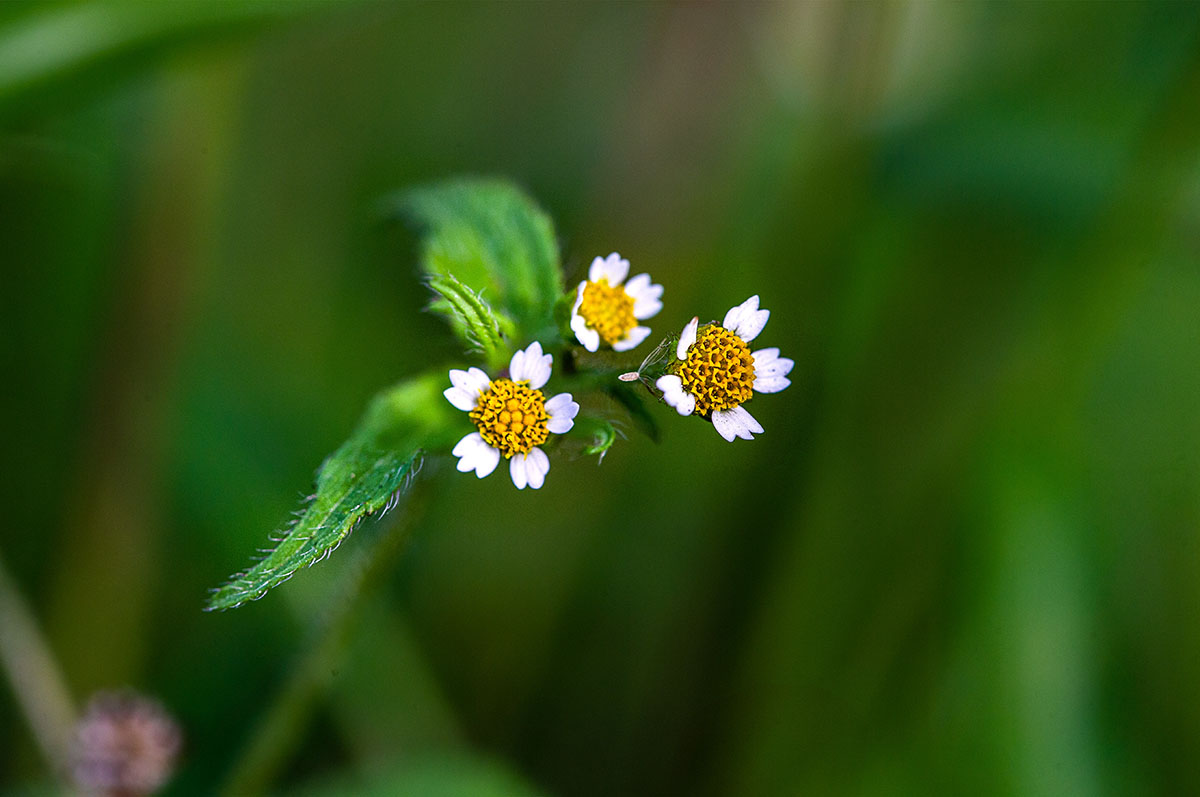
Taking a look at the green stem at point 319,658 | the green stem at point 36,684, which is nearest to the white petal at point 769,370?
the green stem at point 319,658

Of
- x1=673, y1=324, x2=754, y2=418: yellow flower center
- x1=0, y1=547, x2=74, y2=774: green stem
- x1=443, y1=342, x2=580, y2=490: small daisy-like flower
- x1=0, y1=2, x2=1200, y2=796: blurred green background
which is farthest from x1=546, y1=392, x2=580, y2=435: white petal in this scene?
x1=0, y1=547, x2=74, y2=774: green stem

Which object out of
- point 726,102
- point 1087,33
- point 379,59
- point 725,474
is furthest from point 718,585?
point 379,59

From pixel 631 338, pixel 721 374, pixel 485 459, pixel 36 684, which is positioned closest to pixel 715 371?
pixel 721 374

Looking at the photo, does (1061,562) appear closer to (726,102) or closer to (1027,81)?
(1027,81)

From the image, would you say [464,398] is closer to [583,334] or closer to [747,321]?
[583,334]

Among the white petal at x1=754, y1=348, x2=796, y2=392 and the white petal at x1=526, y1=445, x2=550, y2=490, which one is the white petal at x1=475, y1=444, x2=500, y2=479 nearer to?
the white petal at x1=526, y1=445, x2=550, y2=490

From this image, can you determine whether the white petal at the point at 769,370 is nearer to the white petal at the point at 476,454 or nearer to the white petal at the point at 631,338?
the white petal at the point at 631,338
